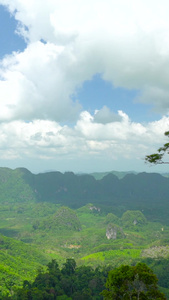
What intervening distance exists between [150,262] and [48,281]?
39.1m

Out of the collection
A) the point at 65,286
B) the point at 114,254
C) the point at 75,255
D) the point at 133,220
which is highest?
the point at 65,286

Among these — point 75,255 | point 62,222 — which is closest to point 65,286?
point 75,255

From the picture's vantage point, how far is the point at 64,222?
158m

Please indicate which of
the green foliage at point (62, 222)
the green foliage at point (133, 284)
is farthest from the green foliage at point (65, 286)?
the green foliage at point (62, 222)

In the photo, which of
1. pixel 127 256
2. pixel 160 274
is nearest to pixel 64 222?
pixel 127 256

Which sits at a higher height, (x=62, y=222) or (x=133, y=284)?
(x=133, y=284)

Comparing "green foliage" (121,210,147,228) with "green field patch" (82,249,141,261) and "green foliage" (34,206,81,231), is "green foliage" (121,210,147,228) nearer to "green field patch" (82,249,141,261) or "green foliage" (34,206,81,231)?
"green foliage" (34,206,81,231)

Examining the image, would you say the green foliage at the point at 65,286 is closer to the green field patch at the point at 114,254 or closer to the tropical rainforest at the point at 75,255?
the tropical rainforest at the point at 75,255

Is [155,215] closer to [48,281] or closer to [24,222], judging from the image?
[24,222]

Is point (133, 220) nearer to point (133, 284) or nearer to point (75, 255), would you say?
point (75, 255)

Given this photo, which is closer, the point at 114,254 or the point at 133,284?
the point at 133,284

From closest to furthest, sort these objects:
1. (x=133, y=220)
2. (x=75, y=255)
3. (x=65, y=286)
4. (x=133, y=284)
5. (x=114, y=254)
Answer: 1. (x=133, y=284)
2. (x=65, y=286)
3. (x=114, y=254)
4. (x=75, y=255)
5. (x=133, y=220)

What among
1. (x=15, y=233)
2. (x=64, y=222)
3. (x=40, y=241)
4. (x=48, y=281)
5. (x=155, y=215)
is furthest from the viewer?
(x=155, y=215)

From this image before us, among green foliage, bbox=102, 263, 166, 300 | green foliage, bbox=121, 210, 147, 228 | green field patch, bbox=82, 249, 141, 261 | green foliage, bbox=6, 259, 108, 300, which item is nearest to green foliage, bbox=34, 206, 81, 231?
green foliage, bbox=121, 210, 147, 228
